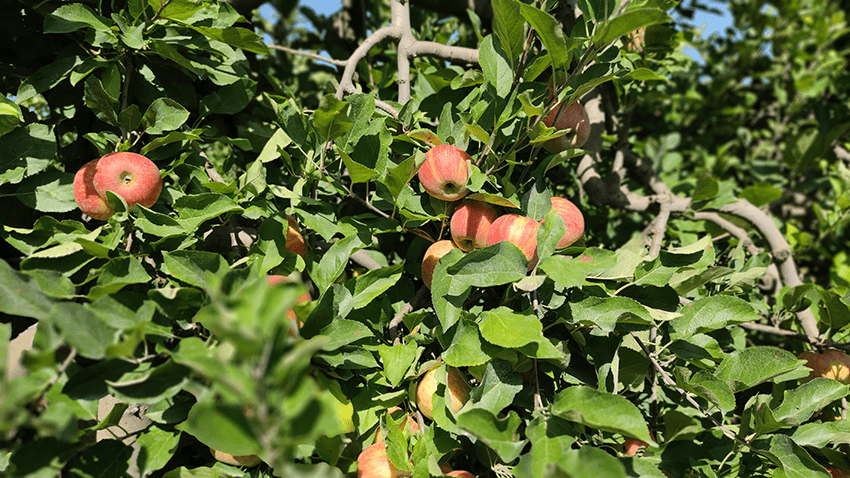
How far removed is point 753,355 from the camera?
3.51 ft

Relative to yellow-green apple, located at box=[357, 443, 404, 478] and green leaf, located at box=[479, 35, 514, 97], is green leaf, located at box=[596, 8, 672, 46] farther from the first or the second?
yellow-green apple, located at box=[357, 443, 404, 478]

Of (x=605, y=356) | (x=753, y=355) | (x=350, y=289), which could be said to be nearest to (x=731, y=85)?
(x=753, y=355)

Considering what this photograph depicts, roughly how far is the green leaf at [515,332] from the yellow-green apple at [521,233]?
15 centimetres

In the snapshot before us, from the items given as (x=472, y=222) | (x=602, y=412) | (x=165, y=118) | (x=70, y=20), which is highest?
(x=70, y=20)

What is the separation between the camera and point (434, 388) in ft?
3.43

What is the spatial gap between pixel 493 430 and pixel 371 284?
40 centimetres

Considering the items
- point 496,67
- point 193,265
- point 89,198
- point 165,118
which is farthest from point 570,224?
point 89,198

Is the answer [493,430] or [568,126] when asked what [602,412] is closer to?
[493,430]

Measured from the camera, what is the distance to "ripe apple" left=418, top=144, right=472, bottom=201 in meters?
1.03

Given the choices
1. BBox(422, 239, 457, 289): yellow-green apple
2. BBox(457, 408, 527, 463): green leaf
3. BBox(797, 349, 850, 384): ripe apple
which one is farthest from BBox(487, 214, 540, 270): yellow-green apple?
BBox(797, 349, 850, 384): ripe apple

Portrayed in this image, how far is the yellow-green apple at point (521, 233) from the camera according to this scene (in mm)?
1026

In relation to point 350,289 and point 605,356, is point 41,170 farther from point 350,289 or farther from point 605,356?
point 605,356

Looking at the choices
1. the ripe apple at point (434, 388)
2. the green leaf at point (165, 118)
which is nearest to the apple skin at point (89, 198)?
the green leaf at point (165, 118)

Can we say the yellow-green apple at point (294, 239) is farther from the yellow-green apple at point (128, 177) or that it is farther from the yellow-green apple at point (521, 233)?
the yellow-green apple at point (521, 233)
